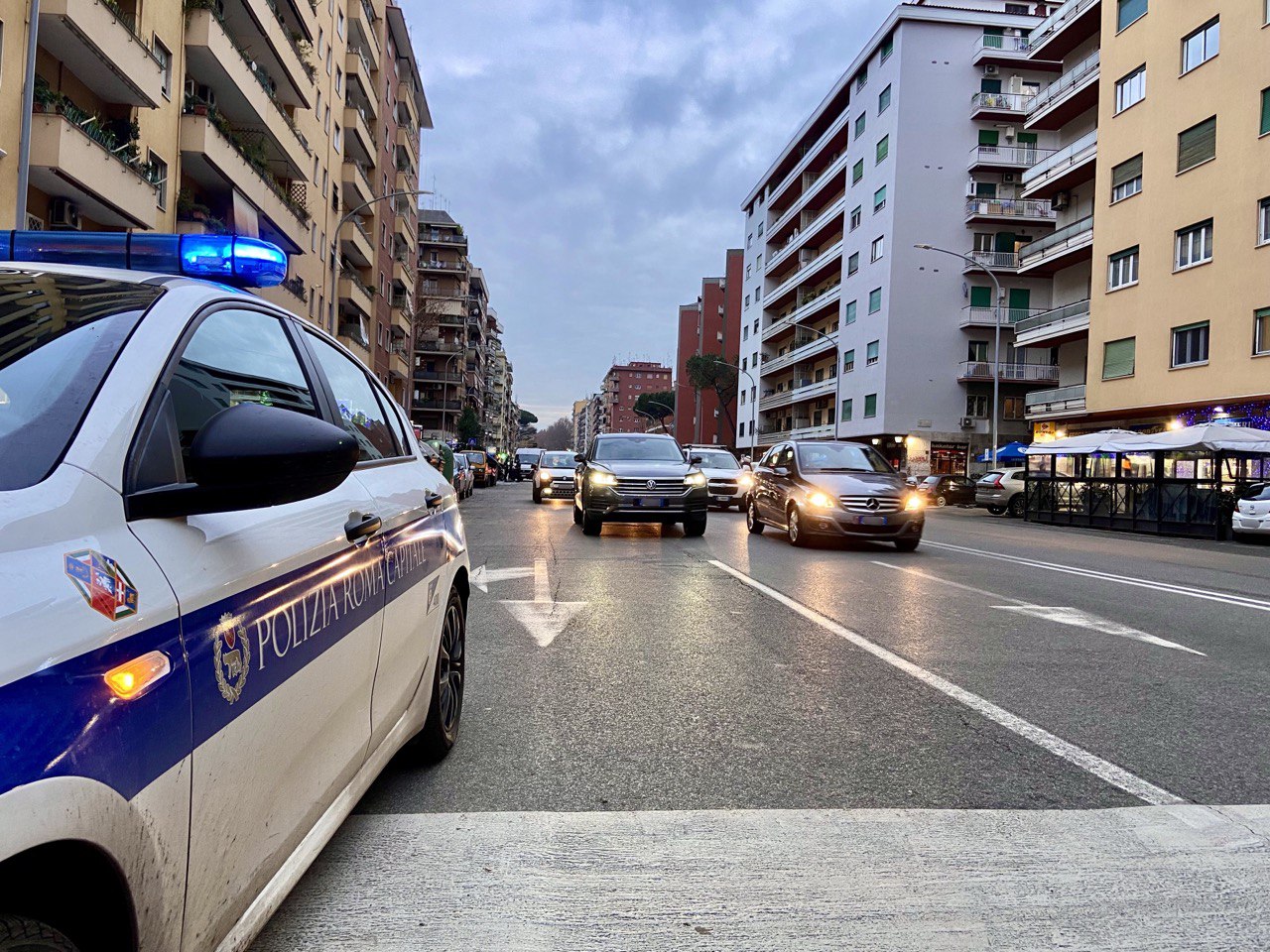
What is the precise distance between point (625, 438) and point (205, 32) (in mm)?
15807

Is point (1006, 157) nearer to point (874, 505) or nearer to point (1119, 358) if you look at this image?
point (1119, 358)

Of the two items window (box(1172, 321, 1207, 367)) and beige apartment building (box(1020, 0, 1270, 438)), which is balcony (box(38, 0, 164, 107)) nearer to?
beige apartment building (box(1020, 0, 1270, 438))

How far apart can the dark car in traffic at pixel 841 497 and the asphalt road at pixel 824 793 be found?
5.76 metres

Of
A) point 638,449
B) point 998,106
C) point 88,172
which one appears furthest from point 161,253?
point 998,106

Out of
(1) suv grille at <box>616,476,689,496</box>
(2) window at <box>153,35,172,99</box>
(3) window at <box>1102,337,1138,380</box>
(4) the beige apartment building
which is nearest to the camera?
(1) suv grille at <box>616,476,689,496</box>

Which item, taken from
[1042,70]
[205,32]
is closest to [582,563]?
[205,32]

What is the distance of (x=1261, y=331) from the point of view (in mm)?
26000

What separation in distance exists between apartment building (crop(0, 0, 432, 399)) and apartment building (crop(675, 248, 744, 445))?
51.5 meters

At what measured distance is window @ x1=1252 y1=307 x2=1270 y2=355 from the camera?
25.8 metres

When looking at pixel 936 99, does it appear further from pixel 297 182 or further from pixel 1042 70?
pixel 297 182

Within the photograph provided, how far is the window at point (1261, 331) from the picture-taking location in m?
25.8

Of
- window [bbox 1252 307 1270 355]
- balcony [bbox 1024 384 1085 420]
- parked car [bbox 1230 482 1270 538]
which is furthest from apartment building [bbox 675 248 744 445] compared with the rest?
parked car [bbox 1230 482 1270 538]

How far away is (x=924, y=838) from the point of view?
9.78 feet

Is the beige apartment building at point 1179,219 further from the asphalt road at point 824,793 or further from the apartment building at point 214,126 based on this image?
the apartment building at point 214,126
